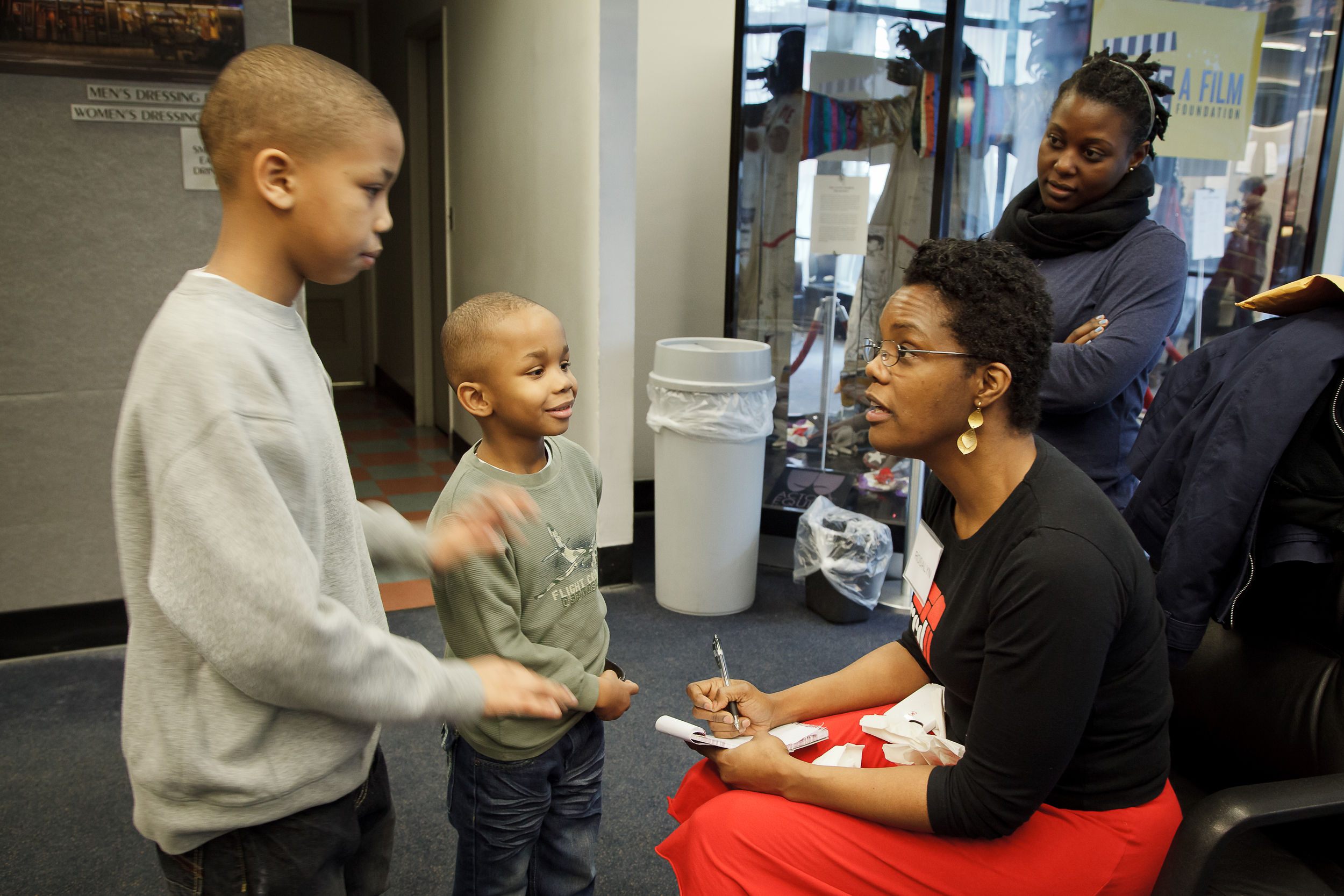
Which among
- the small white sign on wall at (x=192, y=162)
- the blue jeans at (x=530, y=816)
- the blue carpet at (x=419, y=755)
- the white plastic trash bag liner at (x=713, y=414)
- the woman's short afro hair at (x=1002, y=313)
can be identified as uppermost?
the small white sign on wall at (x=192, y=162)

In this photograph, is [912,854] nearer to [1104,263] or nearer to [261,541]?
[261,541]

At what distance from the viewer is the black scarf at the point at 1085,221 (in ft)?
6.29

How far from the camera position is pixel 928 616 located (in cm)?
139

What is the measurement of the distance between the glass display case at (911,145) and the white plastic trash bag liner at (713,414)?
2.27 ft

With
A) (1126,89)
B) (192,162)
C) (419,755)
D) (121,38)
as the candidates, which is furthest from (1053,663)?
(121,38)

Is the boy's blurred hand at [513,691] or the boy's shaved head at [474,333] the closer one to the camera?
the boy's blurred hand at [513,691]

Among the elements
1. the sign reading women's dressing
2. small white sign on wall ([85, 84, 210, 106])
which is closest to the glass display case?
the sign reading women's dressing

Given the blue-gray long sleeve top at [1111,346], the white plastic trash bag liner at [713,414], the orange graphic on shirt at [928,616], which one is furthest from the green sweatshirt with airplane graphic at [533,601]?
the white plastic trash bag liner at [713,414]

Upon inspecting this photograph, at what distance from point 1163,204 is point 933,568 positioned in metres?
3.51

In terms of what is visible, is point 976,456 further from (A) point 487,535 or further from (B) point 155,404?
(B) point 155,404

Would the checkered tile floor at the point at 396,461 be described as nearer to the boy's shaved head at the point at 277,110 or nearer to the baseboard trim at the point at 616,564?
the baseboard trim at the point at 616,564

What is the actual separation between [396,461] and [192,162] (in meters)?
2.56

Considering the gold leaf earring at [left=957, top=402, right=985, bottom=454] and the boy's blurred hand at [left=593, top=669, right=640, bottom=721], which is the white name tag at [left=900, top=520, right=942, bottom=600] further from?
the boy's blurred hand at [left=593, top=669, right=640, bottom=721]

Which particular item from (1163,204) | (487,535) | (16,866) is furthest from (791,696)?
(1163,204)
